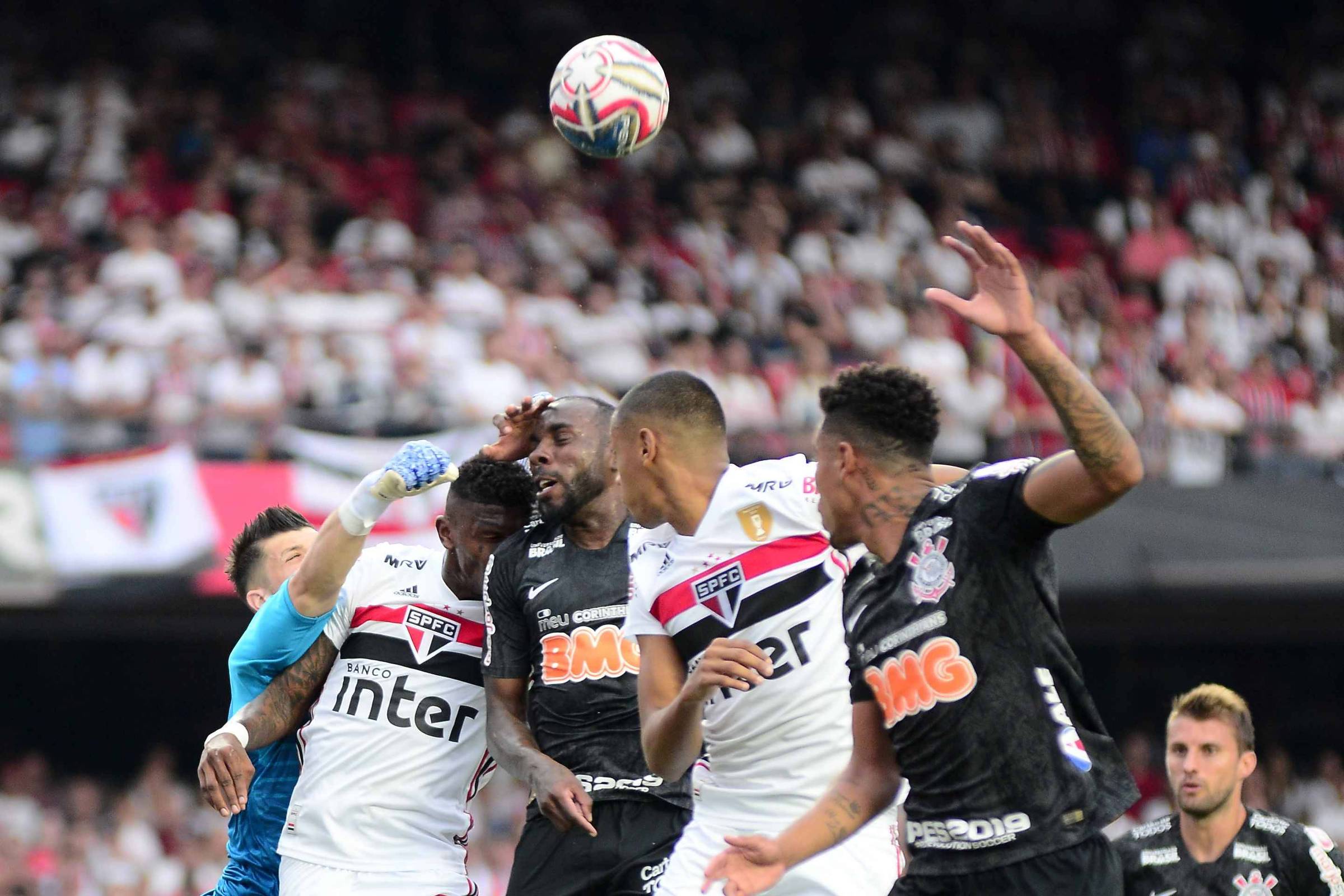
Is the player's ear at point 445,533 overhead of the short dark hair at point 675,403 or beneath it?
A: beneath

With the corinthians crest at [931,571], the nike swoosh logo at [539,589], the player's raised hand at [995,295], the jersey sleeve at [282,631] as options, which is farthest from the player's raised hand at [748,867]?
the jersey sleeve at [282,631]

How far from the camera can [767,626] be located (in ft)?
18.4

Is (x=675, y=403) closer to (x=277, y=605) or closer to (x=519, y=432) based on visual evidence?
(x=519, y=432)

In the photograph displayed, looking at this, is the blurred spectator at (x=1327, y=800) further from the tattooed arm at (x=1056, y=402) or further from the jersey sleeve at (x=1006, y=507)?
the tattooed arm at (x=1056, y=402)

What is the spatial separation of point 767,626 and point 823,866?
0.82 metres

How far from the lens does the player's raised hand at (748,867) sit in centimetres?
482

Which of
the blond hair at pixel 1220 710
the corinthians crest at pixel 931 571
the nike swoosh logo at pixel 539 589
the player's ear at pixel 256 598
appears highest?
the corinthians crest at pixel 931 571

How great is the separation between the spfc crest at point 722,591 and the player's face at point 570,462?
0.99 meters

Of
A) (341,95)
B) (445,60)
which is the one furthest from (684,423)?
(445,60)

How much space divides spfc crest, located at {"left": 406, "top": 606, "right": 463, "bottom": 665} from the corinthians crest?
243 centimetres

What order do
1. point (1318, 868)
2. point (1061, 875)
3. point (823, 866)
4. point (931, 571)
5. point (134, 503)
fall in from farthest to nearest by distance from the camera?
point (134, 503), point (1318, 868), point (823, 866), point (931, 571), point (1061, 875)

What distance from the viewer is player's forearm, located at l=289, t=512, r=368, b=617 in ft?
19.9

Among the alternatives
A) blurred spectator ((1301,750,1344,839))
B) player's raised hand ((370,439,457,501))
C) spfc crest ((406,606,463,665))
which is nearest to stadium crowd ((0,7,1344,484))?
blurred spectator ((1301,750,1344,839))

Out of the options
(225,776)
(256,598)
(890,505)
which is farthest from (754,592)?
(256,598)
